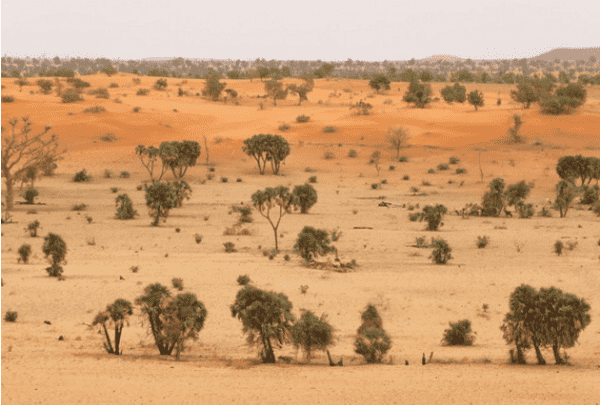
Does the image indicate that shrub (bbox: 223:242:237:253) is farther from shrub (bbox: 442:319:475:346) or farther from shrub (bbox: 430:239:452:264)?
shrub (bbox: 442:319:475:346)

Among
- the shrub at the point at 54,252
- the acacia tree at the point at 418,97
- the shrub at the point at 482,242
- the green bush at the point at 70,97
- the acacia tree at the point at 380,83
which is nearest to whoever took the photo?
the shrub at the point at 54,252

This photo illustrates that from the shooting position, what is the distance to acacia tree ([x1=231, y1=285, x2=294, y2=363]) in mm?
18500

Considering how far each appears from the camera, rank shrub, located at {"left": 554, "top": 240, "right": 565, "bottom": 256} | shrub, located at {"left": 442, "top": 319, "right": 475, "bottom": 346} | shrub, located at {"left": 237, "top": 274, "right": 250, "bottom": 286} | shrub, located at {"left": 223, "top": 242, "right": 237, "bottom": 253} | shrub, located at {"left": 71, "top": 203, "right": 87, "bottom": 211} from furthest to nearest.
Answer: shrub, located at {"left": 71, "top": 203, "right": 87, "bottom": 211} < shrub, located at {"left": 223, "top": 242, "right": 237, "bottom": 253} < shrub, located at {"left": 554, "top": 240, "right": 565, "bottom": 256} < shrub, located at {"left": 237, "top": 274, "right": 250, "bottom": 286} < shrub, located at {"left": 442, "top": 319, "right": 475, "bottom": 346}

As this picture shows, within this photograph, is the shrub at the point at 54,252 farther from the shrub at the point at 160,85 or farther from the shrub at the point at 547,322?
the shrub at the point at 160,85

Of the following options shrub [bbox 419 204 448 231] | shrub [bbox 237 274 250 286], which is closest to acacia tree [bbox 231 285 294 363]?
shrub [bbox 237 274 250 286]

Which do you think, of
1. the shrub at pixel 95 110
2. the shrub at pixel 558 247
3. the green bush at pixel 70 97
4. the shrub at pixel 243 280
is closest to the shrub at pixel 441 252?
the shrub at pixel 558 247

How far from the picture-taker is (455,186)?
58375 mm

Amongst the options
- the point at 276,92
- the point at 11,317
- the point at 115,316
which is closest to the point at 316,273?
the point at 11,317

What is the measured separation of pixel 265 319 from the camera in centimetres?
1855

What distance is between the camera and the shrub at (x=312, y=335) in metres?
18.4

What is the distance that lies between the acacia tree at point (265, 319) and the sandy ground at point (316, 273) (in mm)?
618

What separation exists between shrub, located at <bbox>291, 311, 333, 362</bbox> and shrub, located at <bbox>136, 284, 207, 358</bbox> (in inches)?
101

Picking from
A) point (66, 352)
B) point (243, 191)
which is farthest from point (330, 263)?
point (243, 191)

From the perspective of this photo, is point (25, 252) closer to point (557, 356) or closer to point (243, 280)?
point (243, 280)
